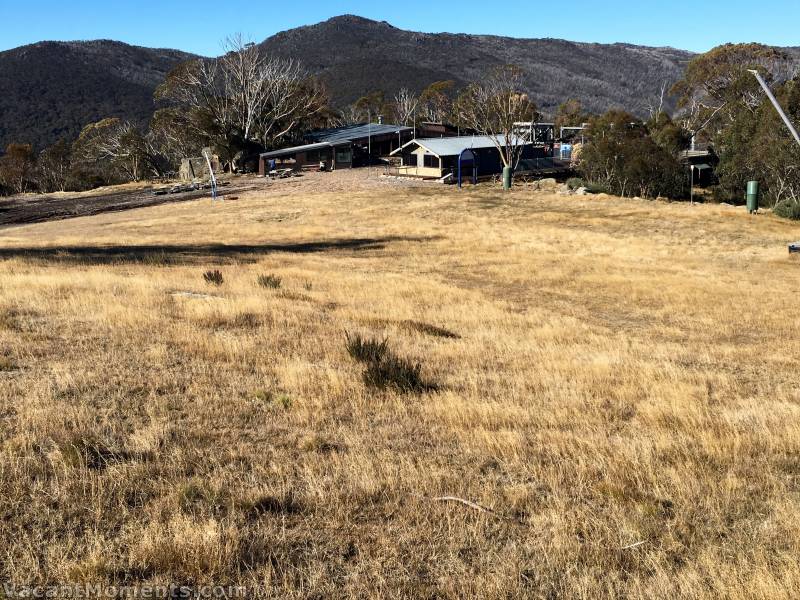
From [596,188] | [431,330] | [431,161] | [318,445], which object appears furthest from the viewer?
[431,161]

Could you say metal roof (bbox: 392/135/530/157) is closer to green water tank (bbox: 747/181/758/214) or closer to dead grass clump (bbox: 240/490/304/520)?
green water tank (bbox: 747/181/758/214)

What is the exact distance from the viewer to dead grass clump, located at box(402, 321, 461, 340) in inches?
513

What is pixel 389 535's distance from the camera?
4.82 meters

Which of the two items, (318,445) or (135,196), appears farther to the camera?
(135,196)

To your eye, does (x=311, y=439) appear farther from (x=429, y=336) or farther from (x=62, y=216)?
(x=62, y=216)

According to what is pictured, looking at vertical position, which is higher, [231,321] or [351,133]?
[351,133]

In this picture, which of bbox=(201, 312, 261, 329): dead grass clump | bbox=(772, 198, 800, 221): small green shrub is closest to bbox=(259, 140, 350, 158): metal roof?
bbox=(772, 198, 800, 221): small green shrub

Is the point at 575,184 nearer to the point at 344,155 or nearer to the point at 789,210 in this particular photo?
the point at 789,210

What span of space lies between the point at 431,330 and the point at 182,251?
18.3m

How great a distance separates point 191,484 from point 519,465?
2.79m

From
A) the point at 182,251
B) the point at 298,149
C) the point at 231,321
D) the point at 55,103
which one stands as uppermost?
the point at 55,103

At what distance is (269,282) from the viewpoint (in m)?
19.2

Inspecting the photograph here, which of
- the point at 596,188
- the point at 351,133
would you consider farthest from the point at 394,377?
the point at 351,133

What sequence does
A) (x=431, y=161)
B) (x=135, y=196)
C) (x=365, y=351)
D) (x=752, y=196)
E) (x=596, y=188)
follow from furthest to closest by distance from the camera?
(x=431, y=161), (x=135, y=196), (x=596, y=188), (x=752, y=196), (x=365, y=351)
